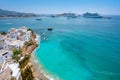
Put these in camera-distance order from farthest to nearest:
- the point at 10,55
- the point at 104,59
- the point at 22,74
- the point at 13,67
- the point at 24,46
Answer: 1. the point at 24,46
2. the point at 104,59
3. the point at 10,55
4. the point at 13,67
5. the point at 22,74

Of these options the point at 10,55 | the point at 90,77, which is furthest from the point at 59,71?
the point at 10,55

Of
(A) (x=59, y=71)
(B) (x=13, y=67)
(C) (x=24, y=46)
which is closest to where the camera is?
(B) (x=13, y=67)

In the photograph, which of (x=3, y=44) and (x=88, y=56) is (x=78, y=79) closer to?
(x=88, y=56)

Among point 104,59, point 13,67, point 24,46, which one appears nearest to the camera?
point 13,67

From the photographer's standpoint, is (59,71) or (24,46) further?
(24,46)

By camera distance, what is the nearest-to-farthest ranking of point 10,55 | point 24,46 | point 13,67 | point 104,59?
point 13,67 → point 10,55 → point 104,59 → point 24,46

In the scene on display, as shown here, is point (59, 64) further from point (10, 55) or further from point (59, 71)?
point (10, 55)

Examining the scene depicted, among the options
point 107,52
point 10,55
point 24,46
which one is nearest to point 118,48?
point 107,52

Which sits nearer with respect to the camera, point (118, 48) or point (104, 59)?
point (104, 59)

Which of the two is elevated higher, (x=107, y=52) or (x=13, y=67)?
(x=13, y=67)
